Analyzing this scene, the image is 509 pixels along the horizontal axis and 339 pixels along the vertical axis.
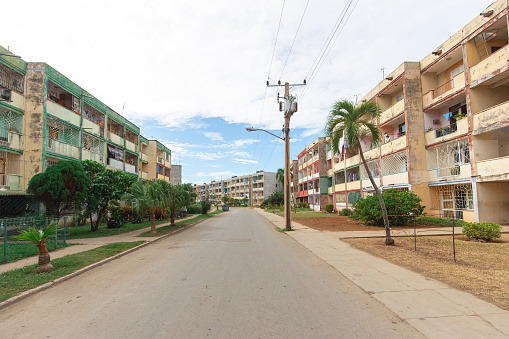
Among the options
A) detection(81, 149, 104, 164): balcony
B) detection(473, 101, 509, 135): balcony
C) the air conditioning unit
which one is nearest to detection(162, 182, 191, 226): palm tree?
detection(81, 149, 104, 164): balcony

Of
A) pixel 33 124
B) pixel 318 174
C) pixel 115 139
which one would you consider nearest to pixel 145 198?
pixel 33 124

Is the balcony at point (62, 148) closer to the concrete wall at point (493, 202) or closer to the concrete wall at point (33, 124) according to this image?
the concrete wall at point (33, 124)

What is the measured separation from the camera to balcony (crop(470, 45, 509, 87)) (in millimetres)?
16766

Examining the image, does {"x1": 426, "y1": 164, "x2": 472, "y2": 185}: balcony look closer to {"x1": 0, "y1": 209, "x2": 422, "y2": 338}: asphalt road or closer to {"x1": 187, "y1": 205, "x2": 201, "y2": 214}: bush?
{"x1": 0, "y1": 209, "x2": 422, "y2": 338}: asphalt road

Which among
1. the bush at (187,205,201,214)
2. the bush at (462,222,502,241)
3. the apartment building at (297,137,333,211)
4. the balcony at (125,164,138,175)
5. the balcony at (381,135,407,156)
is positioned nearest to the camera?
the bush at (462,222,502,241)

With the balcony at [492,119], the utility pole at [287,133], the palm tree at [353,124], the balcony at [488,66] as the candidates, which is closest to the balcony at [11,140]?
the utility pole at [287,133]

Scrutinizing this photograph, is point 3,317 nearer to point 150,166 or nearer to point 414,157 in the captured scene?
point 414,157

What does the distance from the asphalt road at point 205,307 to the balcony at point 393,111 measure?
21.3 m

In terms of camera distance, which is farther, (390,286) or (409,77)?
(409,77)

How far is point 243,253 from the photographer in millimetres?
11219

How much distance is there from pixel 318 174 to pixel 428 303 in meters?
46.4

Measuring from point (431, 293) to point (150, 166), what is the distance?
45.4 meters

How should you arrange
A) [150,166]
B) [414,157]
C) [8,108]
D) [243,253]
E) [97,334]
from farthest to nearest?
[150,166]
[414,157]
[8,108]
[243,253]
[97,334]

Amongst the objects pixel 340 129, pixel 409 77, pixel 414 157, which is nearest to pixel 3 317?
pixel 340 129
